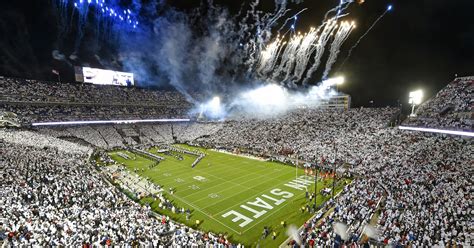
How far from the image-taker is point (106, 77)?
5656 cm

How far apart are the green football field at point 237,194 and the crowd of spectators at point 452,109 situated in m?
17.8

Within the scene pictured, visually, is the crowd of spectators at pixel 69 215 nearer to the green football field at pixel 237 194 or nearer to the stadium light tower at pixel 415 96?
the green football field at pixel 237 194

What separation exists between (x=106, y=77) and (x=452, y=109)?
66.5 meters

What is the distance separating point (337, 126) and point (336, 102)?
6089 centimetres

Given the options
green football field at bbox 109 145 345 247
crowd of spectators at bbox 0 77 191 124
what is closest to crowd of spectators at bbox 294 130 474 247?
green football field at bbox 109 145 345 247

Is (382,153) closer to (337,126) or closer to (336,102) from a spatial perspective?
(337,126)

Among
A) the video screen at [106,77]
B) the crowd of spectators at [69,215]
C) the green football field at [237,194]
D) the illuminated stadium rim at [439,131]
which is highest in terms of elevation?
the video screen at [106,77]

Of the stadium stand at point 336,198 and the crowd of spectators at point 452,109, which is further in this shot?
the crowd of spectators at point 452,109

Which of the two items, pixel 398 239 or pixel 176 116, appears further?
pixel 176 116

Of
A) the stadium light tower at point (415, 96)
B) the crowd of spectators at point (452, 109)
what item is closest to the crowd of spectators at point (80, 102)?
the stadium light tower at point (415, 96)

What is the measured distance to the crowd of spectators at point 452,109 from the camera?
1131 inches

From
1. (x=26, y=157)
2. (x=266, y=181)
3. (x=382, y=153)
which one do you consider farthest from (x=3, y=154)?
(x=382, y=153)

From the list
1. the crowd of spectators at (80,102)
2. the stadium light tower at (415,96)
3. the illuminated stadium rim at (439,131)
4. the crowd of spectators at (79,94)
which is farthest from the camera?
the crowd of spectators at (79,94)

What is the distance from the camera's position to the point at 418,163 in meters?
23.0
